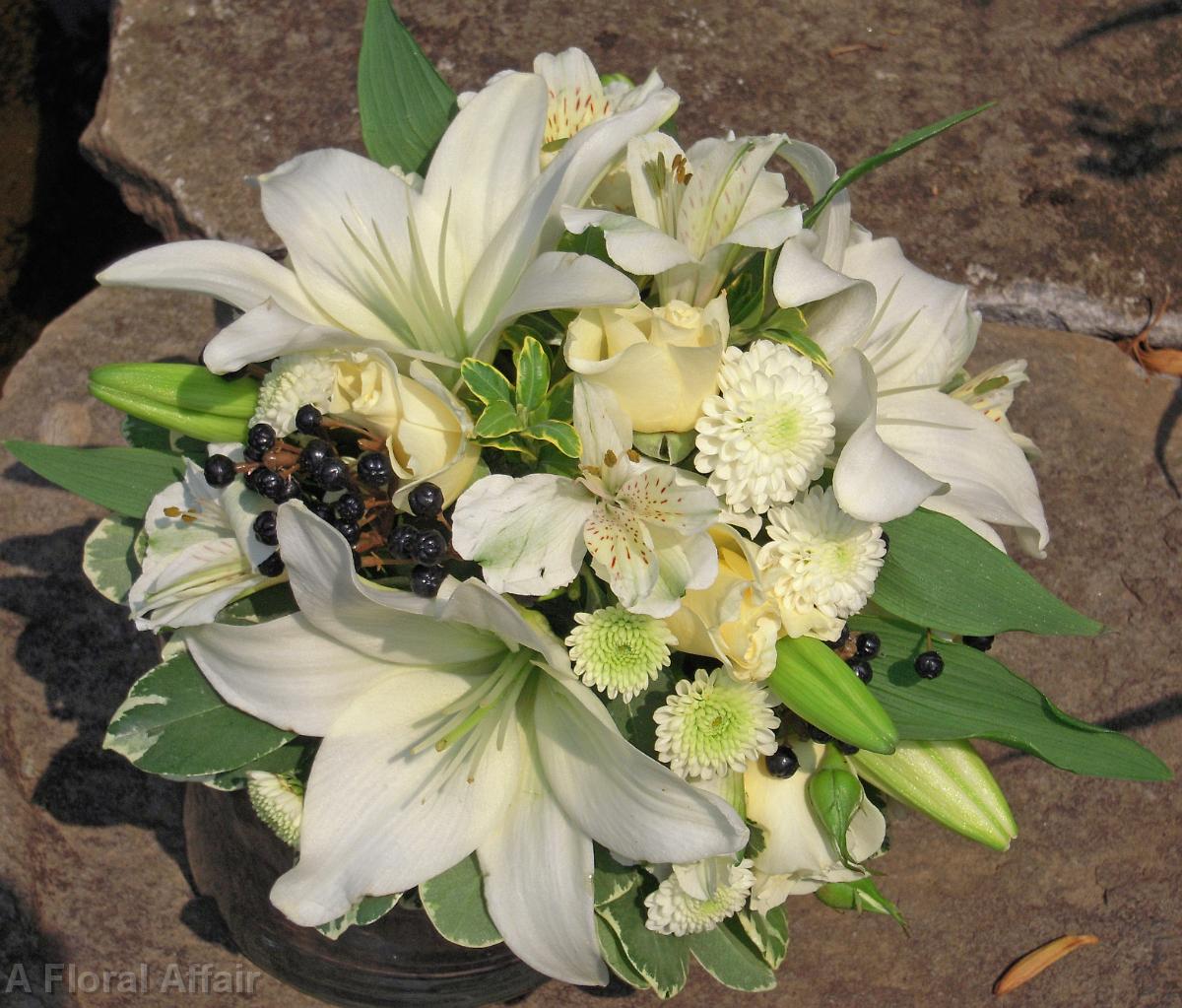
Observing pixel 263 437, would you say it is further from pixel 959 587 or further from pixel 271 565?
pixel 959 587

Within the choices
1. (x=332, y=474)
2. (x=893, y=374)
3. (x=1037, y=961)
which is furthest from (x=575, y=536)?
(x=1037, y=961)

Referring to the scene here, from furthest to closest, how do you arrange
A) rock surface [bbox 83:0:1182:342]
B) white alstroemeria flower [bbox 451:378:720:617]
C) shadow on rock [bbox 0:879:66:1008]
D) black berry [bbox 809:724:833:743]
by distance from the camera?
rock surface [bbox 83:0:1182:342]
shadow on rock [bbox 0:879:66:1008]
black berry [bbox 809:724:833:743]
white alstroemeria flower [bbox 451:378:720:617]

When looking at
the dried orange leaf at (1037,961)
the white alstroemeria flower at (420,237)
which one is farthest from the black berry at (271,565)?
the dried orange leaf at (1037,961)

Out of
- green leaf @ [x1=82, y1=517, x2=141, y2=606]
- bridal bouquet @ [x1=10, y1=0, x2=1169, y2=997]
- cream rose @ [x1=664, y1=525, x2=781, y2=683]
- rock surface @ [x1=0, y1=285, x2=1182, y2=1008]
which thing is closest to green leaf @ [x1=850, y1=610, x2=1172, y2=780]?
bridal bouquet @ [x1=10, y1=0, x2=1169, y2=997]

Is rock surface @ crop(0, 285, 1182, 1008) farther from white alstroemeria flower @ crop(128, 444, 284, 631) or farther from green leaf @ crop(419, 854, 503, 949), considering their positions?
white alstroemeria flower @ crop(128, 444, 284, 631)

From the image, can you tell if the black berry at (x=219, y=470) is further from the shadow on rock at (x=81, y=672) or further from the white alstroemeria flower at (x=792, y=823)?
the shadow on rock at (x=81, y=672)

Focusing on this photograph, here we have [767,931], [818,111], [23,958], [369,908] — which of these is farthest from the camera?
[818,111]

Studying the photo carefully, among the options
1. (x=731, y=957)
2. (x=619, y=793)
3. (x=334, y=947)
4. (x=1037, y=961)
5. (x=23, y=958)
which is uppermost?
(x=619, y=793)
